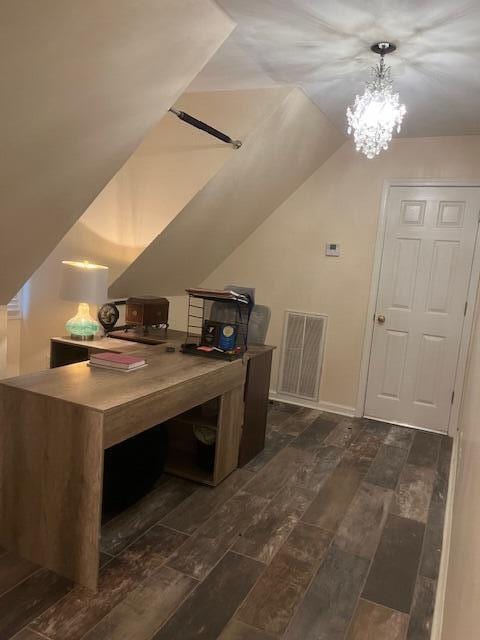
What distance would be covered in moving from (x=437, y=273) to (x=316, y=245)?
105 centimetres

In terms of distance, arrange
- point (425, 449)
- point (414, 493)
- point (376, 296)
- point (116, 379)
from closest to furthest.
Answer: point (116, 379) < point (414, 493) < point (425, 449) < point (376, 296)

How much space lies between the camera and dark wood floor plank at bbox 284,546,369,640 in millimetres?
1761

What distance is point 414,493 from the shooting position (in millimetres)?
2891

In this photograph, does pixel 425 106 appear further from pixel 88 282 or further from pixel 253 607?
pixel 253 607

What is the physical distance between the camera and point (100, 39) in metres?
1.76

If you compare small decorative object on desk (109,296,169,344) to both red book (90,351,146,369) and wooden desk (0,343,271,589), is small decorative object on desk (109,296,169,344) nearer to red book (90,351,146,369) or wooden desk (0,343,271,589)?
red book (90,351,146,369)

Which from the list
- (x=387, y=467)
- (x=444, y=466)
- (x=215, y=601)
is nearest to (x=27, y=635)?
(x=215, y=601)

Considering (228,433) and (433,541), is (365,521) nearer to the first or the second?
(433,541)

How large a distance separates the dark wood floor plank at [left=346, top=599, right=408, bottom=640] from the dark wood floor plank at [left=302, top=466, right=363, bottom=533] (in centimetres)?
53

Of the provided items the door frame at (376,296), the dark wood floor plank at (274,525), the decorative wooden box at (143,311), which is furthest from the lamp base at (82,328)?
the door frame at (376,296)

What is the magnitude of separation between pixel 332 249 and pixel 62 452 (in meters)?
3.02

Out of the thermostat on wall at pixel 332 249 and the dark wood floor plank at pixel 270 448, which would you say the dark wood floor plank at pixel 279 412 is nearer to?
the dark wood floor plank at pixel 270 448

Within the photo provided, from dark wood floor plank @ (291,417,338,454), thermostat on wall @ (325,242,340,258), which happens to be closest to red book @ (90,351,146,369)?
dark wood floor plank @ (291,417,338,454)

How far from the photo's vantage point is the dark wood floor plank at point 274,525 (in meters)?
2.21
